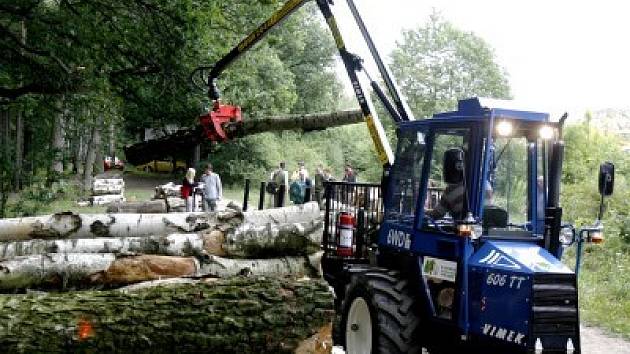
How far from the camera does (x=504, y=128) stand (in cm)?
612

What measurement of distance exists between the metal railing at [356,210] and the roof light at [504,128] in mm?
2364

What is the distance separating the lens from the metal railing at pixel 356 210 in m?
8.59

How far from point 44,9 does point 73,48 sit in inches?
41.2

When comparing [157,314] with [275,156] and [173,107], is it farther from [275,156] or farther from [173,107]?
[275,156]

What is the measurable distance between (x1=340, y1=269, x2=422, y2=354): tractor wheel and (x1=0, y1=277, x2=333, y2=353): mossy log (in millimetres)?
563

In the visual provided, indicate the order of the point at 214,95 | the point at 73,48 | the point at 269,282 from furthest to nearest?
1. the point at 73,48
2. the point at 214,95
3. the point at 269,282

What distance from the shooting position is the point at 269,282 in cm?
612

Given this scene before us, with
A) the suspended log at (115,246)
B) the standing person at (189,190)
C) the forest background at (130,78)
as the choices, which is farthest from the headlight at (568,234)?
the standing person at (189,190)

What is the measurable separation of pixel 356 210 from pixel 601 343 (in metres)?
3.88


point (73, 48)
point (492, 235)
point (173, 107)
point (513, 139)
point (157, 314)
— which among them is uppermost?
point (73, 48)

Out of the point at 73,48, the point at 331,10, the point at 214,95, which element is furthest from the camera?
the point at 73,48

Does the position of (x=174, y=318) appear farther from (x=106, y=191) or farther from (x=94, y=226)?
(x=106, y=191)

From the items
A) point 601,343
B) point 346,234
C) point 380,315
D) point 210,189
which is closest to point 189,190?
point 210,189

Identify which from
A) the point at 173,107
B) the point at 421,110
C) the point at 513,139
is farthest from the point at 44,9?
the point at 421,110
